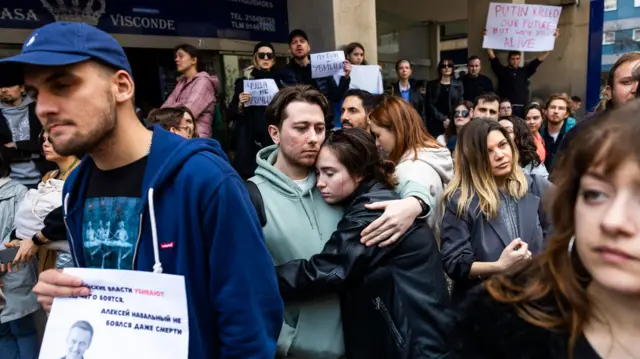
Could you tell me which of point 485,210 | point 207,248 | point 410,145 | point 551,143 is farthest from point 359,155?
point 551,143

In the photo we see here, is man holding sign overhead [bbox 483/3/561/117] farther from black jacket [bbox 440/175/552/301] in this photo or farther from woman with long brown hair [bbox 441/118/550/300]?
black jacket [bbox 440/175/552/301]

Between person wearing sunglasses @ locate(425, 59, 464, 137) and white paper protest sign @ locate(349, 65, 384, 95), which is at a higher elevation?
white paper protest sign @ locate(349, 65, 384, 95)

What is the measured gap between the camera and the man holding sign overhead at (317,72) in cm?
559

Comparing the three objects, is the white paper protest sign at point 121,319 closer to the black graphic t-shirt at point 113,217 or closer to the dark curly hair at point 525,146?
the black graphic t-shirt at point 113,217

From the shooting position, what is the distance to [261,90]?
5324 millimetres

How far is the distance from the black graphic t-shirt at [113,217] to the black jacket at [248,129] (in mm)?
3869

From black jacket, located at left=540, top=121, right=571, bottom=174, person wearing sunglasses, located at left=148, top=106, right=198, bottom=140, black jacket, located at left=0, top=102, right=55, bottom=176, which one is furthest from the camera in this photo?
black jacket, located at left=540, top=121, right=571, bottom=174

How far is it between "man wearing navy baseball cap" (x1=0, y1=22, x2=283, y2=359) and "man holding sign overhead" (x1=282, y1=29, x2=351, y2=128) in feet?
13.4

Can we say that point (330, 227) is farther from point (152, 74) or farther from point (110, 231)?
point (152, 74)

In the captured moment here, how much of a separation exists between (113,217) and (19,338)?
8.98 ft

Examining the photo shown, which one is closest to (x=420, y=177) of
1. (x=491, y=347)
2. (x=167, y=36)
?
(x=491, y=347)

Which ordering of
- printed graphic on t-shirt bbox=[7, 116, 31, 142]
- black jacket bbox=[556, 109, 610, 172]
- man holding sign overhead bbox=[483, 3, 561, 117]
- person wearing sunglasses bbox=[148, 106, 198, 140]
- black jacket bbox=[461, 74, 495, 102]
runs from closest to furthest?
black jacket bbox=[556, 109, 610, 172]
person wearing sunglasses bbox=[148, 106, 198, 140]
printed graphic on t-shirt bbox=[7, 116, 31, 142]
man holding sign overhead bbox=[483, 3, 561, 117]
black jacket bbox=[461, 74, 495, 102]

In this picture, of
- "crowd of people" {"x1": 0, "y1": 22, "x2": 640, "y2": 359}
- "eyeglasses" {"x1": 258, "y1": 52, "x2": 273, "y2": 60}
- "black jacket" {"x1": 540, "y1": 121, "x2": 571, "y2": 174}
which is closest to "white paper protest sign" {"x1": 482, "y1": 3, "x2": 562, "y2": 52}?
"black jacket" {"x1": 540, "y1": 121, "x2": 571, "y2": 174}

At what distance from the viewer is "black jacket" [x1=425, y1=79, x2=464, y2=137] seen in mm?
7691
